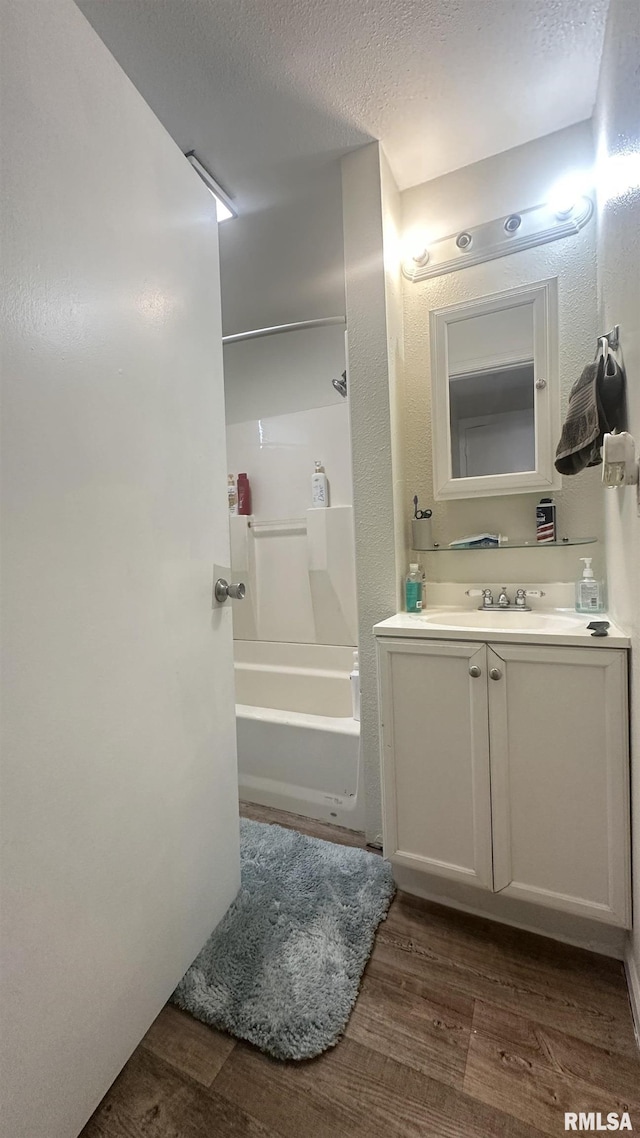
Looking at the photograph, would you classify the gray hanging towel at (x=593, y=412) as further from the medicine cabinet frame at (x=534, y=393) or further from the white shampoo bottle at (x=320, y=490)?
the white shampoo bottle at (x=320, y=490)

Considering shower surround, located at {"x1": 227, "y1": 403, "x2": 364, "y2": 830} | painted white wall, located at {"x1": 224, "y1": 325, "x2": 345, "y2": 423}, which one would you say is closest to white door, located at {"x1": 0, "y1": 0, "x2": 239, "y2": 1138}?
shower surround, located at {"x1": 227, "y1": 403, "x2": 364, "y2": 830}

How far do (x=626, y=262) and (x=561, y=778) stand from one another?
4.16 ft

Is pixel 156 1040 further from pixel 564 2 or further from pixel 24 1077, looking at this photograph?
pixel 564 2

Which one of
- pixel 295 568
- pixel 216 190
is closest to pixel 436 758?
pixel 295 568

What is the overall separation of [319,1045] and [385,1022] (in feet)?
0.54

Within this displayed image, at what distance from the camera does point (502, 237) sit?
158 cm

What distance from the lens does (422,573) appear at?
169 cm

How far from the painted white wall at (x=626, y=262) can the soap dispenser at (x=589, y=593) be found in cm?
13

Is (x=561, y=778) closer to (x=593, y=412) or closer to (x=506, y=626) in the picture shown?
(x=506, y=626)

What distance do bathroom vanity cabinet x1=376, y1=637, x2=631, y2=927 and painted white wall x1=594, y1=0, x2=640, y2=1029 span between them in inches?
2.5

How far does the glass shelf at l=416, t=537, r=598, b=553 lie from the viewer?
4.94 feet

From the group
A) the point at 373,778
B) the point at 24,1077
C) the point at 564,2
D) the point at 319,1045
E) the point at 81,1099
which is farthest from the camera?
the point at 373,778

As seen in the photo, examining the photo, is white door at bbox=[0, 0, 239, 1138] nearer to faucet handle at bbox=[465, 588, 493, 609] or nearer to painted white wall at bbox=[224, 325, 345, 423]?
faucet handle at bbox=[465, 588, 493, 609]

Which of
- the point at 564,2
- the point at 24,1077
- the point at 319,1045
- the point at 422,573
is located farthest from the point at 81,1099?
the point at 564,2
